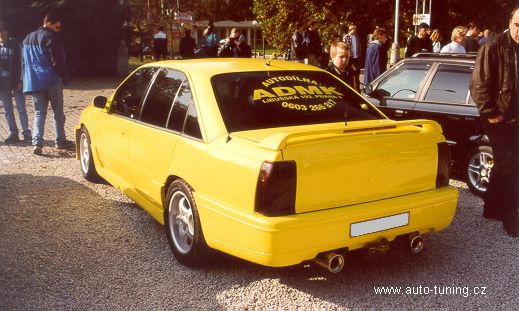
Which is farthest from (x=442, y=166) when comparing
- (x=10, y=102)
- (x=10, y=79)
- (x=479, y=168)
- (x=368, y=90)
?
(x=10, y=102)

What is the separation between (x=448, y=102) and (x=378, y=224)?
3403mm

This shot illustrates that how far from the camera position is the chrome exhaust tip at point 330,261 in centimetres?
385

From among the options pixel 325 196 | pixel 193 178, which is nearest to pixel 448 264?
pixel 325 196

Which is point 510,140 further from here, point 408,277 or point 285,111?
point 285,111

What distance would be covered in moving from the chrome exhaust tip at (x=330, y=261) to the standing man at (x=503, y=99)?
2.21m

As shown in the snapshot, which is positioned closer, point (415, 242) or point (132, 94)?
point (415, 242)

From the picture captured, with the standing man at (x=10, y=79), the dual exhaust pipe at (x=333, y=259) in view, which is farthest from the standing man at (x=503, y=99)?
the standing man at (x=10, y=79)

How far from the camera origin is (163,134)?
4.81 m

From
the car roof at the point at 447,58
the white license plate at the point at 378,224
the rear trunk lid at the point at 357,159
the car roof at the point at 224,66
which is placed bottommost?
the white license plate at the point at 378,224

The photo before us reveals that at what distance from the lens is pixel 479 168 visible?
21.7 ft

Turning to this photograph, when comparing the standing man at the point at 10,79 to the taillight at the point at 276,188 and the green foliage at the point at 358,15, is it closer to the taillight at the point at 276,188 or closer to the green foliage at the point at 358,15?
the taillight at the point at 276,188

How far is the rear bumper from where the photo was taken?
366 centimetres

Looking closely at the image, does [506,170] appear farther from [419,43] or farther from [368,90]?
[419,43]

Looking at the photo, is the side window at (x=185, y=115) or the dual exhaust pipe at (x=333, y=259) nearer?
the dual exhaust pipe at (x=333, y=259)
